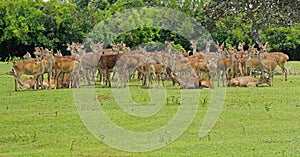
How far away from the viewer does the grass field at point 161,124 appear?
963 cm

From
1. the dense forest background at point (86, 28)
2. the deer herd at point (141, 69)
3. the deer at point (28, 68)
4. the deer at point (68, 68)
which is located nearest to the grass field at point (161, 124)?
the deer at point (28, 68)

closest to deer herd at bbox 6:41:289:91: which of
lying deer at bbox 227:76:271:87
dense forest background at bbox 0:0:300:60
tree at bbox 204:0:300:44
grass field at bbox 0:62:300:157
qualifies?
lying deer at bbox 227:76:271:87

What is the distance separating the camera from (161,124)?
11984 mm

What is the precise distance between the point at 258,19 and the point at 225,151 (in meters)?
24.4

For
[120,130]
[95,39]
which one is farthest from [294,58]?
[120,130]

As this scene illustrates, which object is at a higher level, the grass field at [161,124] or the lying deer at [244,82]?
the lying deer at [244,82]

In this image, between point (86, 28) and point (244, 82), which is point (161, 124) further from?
point (86, 28)

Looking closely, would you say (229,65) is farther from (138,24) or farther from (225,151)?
(138,24)

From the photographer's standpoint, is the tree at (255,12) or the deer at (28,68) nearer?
the deer at (28,68)

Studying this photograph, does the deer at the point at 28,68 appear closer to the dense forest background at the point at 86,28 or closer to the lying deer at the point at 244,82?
the lying deer at the point at 244,82

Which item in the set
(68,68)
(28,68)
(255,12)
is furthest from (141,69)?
(255,12)

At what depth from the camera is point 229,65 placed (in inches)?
818

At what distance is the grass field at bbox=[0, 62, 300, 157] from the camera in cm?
963

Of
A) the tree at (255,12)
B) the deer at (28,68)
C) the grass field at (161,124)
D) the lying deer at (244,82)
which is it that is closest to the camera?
the grass field at (161,124)
